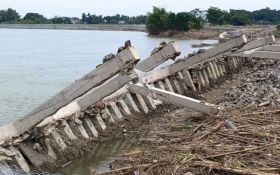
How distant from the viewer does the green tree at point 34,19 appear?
6225 inches

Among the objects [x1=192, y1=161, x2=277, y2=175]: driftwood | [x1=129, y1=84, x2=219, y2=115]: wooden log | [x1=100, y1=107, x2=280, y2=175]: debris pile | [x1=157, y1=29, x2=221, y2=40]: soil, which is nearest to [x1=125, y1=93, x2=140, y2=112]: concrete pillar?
[x1=129, y1=84, x2=219, y2=115]: wooden log

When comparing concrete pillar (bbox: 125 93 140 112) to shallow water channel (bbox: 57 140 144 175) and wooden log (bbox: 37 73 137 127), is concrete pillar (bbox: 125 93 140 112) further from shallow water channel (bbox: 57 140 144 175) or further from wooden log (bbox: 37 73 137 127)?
wooden log (bbox: 37 73 137 127)

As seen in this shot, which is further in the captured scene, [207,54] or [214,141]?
[207,54]

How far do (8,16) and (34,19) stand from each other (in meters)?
8.71

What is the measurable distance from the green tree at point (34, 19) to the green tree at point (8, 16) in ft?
9.55

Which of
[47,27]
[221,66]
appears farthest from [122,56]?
[47,27]

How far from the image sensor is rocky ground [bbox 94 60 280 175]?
7.49 metres

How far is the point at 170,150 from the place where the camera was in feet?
29.8

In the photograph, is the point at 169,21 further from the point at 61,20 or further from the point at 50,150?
the point at 61,20

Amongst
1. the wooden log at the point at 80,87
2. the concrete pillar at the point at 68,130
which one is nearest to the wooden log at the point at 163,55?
the concrete pillar at the point at 68,130

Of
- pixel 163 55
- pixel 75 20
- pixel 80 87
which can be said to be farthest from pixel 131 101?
pixel 75 20

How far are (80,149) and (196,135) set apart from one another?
2.48 meters

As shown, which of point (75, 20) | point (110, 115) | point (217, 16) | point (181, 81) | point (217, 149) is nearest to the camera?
point (217, 149)

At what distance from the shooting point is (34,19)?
542ft
